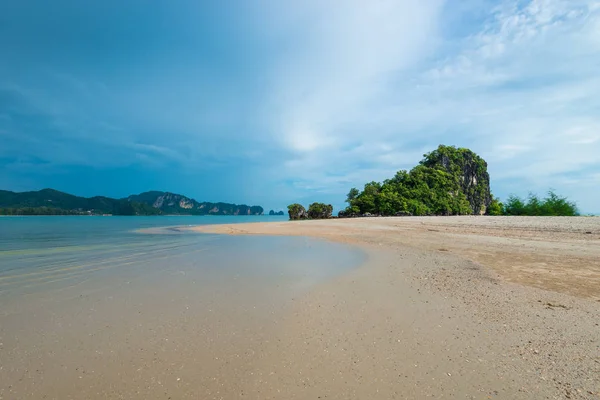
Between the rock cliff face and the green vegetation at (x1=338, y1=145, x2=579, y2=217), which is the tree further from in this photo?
the rock cliff face

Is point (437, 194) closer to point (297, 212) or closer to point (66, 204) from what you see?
point (297, 212)

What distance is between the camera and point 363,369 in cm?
317

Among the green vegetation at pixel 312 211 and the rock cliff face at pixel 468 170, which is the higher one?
the rock cliff face at pixel 468 170

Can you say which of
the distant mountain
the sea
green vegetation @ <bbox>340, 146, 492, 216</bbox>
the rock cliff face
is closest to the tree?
green vegetation @ <bbox>340, 146, 492, 216</bbox>

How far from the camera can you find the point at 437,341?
383 centimetres

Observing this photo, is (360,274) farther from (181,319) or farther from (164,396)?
(164,396)

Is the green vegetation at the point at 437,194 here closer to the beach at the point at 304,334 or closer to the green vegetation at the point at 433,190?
the green vegetation at the point at 433,190

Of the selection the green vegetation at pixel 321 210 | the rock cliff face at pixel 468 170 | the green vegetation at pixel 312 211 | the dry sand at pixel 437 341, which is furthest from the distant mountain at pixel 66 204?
the dry sand at pixel 437 341

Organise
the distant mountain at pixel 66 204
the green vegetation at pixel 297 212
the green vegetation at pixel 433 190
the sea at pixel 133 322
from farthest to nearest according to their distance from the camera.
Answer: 1. the distant mountain at pixel 66 204
2. the green vegetation at pixel 297 212
3. the green vegetation at pixel 433 190
4. the sea at pixel 133 322

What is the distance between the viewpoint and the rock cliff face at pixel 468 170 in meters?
78.1

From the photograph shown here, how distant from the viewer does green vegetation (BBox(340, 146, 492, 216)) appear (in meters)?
58.7

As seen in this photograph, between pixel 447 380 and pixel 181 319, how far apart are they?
4.18 m

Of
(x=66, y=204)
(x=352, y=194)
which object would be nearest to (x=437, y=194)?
→ (x=352, y=194)

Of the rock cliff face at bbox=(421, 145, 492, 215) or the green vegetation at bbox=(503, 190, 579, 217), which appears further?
the rock cliff face at bbox=(421, 145, 492, 215)
